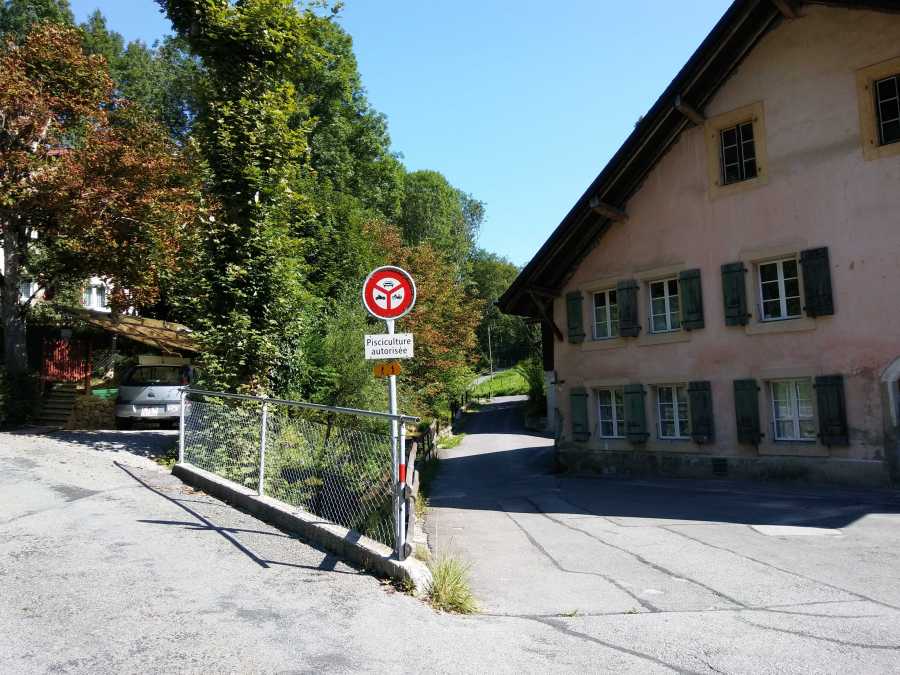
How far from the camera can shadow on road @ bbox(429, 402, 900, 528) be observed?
991cm

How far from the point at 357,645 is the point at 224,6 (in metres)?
12.8

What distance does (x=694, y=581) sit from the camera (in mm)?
6352

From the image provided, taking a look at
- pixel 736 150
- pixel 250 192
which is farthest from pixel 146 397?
pixel 736 150

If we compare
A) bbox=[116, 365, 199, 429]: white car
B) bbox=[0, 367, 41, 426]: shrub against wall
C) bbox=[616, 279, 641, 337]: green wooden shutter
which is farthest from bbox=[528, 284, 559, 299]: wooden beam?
bbox=[0, 367, 41, 426]: shrub against wall

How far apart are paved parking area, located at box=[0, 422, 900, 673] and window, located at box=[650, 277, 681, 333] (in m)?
6.82

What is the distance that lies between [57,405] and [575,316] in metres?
14.7

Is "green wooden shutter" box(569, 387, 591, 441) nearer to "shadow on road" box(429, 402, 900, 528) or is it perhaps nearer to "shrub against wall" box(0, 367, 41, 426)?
"shadow on road" box(429, 402, 900, 528)

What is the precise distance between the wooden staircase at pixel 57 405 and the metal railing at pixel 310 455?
371 inches

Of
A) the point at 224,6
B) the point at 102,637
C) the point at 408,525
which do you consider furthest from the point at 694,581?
the point at 224,6

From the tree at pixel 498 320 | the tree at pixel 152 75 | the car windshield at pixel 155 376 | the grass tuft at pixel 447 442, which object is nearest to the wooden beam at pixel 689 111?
the car windshield at pixel 155 376

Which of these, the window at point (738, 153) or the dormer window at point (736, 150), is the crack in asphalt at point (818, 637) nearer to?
the dormer window at point (736, 150)

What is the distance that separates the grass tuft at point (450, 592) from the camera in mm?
5227

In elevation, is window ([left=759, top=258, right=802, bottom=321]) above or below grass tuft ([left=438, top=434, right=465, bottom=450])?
above

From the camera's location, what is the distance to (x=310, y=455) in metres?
7.86
